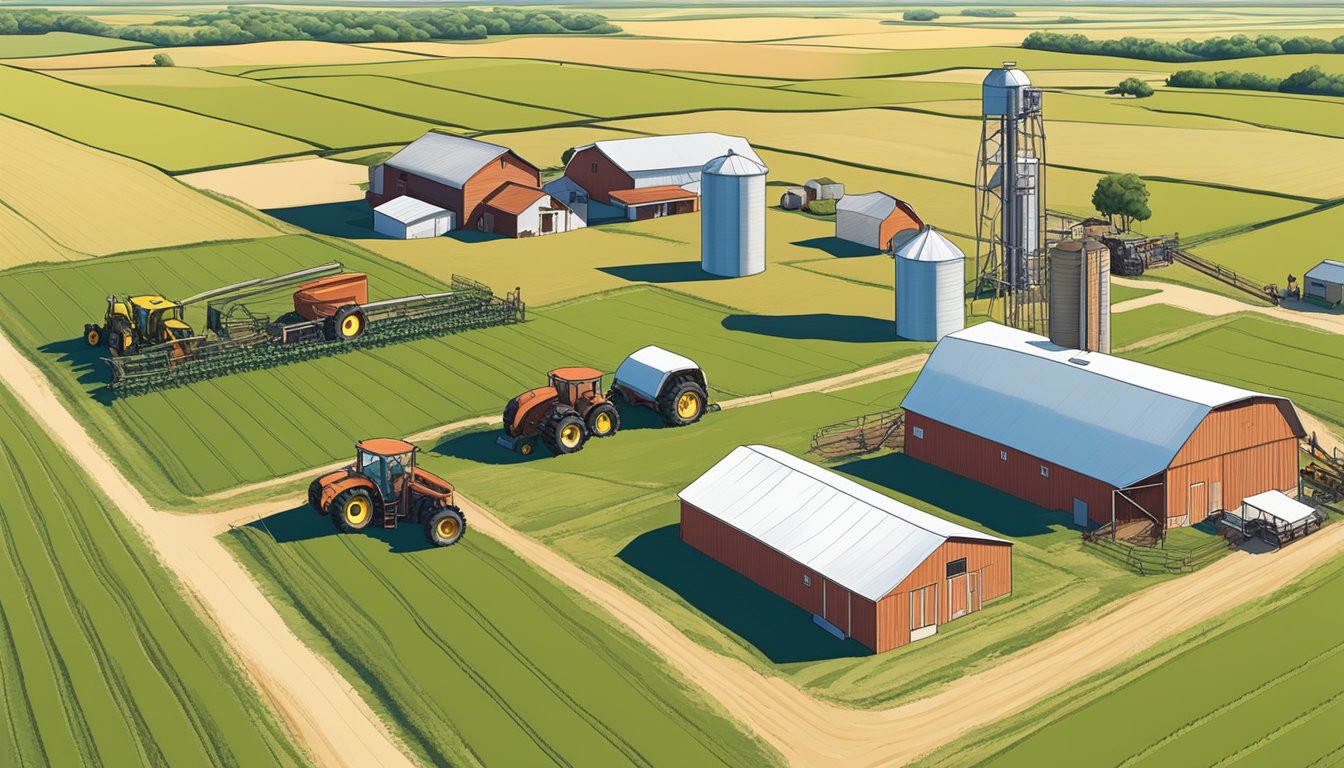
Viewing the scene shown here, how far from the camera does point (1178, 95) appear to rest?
17600 centimetres

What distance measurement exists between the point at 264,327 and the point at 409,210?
94.0 feet

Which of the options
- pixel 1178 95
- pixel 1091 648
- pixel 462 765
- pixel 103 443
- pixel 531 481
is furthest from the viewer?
pixel 1178 95

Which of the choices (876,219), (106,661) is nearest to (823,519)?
(106,661)

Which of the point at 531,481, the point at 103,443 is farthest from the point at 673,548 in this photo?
the point at 103,443

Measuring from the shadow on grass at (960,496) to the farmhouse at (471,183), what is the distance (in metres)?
48.7

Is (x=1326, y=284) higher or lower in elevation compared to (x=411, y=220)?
lower

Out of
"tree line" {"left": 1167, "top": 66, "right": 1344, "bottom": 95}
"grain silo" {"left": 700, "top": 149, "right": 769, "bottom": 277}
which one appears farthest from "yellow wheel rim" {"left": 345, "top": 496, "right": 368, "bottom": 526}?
"tree line" {"left": 1167, "top": 66, "right": 1344, "bottom": 95}

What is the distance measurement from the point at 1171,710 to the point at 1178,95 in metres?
153

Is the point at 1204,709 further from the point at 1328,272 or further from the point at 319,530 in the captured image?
the point at 1328,272

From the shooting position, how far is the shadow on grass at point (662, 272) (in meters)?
87.6

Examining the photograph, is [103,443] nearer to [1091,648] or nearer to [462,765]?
[462,765]

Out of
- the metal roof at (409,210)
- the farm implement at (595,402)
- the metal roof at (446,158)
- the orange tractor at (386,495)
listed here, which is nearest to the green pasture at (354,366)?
the farm implement at (595,402)

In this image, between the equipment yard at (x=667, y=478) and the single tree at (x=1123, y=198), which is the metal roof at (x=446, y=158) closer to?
the equipment yard at (x=667, y=478)

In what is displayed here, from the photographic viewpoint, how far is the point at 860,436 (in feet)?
194
